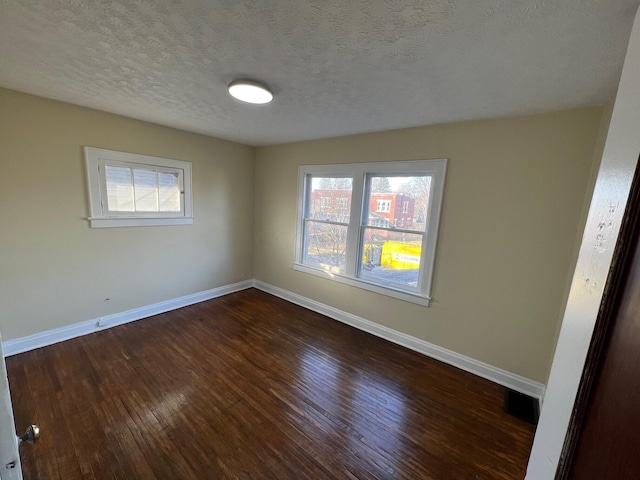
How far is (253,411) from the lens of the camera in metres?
1.97

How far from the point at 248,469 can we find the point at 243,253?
3.19 metres

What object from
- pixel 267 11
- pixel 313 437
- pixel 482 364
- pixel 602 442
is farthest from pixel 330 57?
pixel 482 364

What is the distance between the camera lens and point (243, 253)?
173 inches

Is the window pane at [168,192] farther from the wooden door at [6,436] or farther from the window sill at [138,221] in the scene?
the wooden door at [6,436]

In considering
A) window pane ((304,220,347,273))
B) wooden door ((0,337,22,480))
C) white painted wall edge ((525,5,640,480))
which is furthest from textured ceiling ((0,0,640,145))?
window pane ((304,220,347,273))

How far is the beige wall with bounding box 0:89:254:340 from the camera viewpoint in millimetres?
2348

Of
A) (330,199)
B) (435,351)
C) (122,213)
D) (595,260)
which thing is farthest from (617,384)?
(122,213)

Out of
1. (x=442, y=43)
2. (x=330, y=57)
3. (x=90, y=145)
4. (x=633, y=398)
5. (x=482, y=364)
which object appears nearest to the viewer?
(x=633, y=398)

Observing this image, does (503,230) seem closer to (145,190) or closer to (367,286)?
(367,286)

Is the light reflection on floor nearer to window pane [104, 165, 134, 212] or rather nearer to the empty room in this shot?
the empty room

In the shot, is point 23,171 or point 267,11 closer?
point 267,11

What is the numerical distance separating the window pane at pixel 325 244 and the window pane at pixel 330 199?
0.39ft

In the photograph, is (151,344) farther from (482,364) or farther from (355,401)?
(482,364)

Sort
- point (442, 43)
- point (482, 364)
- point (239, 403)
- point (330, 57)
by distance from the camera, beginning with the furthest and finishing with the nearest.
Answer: point (482, 364) < point (239, 403) < point (330, 57) < point (442, 43)
